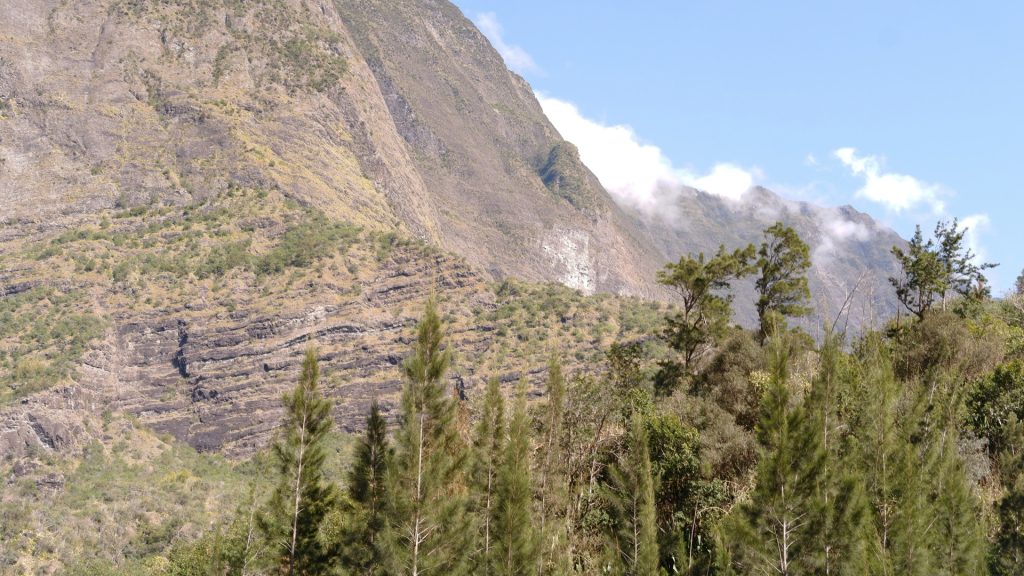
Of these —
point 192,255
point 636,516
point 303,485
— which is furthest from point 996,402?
point 192,255

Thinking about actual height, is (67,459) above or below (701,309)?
below

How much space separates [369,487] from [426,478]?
12.9 feet

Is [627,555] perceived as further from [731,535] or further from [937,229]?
[937,229]

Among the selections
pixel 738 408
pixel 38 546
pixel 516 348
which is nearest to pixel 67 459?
pixel 38 546

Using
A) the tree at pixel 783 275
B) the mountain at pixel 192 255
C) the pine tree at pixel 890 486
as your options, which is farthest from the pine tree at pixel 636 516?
the mountain at pixel 192 255

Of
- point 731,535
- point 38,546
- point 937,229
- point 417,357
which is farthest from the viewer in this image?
point 38,546

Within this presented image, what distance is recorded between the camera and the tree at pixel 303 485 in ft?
93.6

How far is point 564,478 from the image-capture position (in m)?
28.1

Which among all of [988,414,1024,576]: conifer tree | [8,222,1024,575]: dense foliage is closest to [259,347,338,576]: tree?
[8,222,1024,575]: dense foliage

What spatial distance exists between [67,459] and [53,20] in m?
112

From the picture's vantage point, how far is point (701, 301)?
39688 millimetres

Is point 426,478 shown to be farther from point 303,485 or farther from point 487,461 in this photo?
point 303,485

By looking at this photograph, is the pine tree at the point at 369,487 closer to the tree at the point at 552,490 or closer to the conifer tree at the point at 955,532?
the tree at the point at 552,490

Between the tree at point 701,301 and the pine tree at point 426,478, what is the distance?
18.7m
